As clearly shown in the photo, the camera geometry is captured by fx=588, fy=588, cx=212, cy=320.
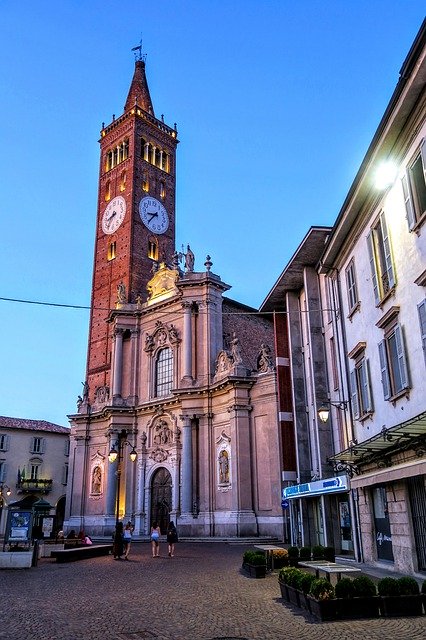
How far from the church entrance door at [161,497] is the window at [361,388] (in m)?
23.9

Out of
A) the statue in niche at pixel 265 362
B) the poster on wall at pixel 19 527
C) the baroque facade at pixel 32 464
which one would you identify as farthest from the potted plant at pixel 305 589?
the baroque facade at pixel 32 464

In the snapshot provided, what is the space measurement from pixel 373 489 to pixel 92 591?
8.54 metres

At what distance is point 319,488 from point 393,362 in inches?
305

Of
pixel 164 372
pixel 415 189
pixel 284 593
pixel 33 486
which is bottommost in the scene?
pixel 284 593

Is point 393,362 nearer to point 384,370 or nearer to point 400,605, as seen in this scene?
point 384,370

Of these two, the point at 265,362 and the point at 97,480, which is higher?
the point at 265,362

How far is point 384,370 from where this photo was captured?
51.8 feet

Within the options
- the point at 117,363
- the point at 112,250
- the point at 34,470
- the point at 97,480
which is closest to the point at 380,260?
the point at 117,363

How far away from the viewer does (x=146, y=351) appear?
44312mm

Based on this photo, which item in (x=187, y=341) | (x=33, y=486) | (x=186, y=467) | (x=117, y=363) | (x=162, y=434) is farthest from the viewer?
(x=33, y=486)

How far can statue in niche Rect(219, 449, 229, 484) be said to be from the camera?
36425 millimetres

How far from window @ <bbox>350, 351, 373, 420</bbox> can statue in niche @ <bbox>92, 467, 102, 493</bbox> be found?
96.9ft

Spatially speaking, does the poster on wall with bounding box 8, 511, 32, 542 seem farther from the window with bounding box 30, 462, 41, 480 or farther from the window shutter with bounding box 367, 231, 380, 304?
the window with bounding box 30, 462, 41, 480

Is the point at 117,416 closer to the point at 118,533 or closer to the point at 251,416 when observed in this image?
the point at 251,416
